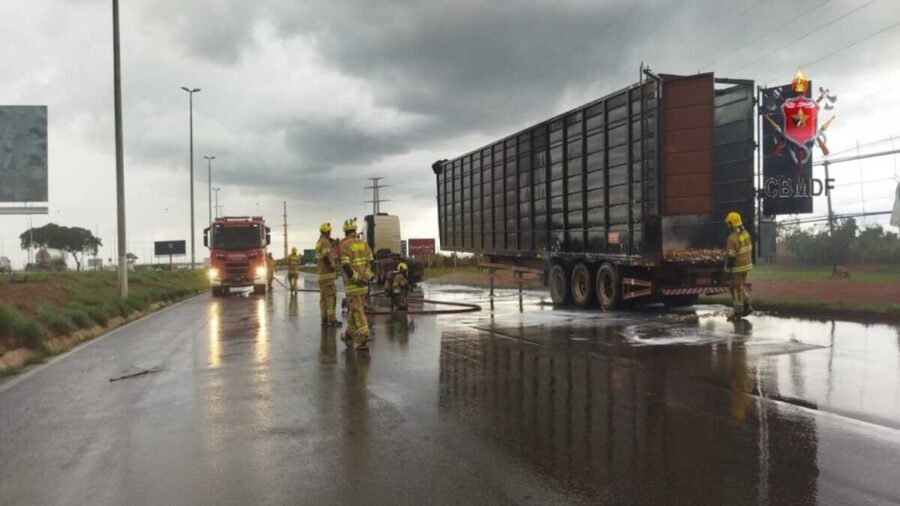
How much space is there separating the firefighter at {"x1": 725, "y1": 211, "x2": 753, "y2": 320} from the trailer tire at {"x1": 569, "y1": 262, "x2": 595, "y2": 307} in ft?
12.4

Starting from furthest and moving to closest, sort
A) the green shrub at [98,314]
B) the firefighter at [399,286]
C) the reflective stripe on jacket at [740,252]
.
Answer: the firefighter at [399,286] < the green shrub at [98,314] < the reflective stripe on jacket at [740,252]

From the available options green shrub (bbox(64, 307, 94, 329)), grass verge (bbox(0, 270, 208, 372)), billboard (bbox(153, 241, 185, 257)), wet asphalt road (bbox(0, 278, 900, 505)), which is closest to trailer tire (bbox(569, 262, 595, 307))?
wet asphalt road (bbox(0, 278, 900, 505))

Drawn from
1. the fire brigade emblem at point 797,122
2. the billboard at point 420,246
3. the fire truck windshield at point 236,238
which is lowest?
the billboard at point 420,246

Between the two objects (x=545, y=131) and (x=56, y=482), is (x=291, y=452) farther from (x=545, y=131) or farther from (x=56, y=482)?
(x=545, y=131)

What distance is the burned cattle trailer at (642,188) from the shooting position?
12672 millimetres

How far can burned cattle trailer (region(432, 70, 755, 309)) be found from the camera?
12.7m

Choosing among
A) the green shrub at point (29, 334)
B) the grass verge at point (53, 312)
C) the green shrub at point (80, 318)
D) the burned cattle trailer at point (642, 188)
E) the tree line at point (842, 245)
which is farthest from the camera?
the tree line at point (842, 245)

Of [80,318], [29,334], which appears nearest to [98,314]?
[80,318]

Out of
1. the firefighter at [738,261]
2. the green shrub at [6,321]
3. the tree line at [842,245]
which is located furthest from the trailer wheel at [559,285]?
the tree line at [842,245]

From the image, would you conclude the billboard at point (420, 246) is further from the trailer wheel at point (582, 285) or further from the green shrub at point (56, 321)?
the green shrub at point (56, 321)

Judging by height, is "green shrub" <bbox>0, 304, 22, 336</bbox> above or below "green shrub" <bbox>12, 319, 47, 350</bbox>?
above

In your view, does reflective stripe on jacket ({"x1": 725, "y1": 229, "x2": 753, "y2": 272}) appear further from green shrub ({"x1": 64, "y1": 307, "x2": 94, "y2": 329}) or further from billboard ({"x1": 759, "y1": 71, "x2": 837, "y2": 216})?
green shrub ({"x1": 64, "y1": 307, "x2": 94, "y2": 329})

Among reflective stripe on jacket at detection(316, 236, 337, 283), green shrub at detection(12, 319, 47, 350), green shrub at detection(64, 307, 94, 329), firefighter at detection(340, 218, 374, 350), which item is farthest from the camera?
green shrub at detection(64, 307, 94, 329)

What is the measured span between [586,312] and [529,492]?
1102 cm
